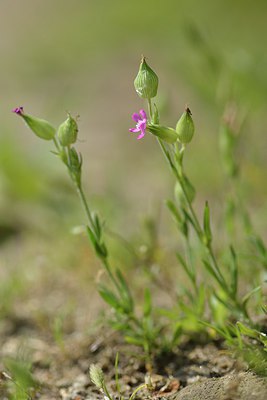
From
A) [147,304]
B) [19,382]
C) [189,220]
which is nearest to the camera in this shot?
[19,382]

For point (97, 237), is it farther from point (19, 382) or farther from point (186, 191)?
point (19, 382)

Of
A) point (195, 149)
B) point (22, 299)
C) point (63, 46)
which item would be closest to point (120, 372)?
point (22, 299)

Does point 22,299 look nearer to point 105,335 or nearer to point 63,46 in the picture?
point 105,335

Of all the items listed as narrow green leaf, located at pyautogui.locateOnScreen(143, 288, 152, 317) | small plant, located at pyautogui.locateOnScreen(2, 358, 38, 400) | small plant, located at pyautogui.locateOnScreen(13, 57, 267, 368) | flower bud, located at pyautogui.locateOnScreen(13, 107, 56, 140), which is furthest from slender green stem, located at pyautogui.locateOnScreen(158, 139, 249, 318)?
small plant, located at pyautogui.locateOnScreen(2, 358, 38, 400)

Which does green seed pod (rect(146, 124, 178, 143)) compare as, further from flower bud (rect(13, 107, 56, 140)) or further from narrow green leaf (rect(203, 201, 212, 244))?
flower bud (rect(13, 107, 56, 140))

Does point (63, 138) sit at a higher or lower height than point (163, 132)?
higher

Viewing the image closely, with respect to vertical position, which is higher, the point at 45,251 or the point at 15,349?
the point at 45,251

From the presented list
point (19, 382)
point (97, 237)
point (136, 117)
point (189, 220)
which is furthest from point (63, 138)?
point (19, 382)
